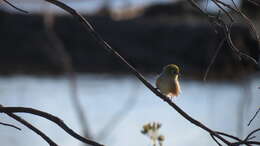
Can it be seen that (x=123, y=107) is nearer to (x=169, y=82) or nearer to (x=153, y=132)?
(x=169, y=82)

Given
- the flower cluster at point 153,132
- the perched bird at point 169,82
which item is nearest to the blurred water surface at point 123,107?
the perched bird at point 169,82

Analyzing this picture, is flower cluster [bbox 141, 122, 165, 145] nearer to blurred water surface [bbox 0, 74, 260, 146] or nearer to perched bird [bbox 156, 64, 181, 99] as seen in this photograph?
perched bird [bbox 156, 64, 181, 99]

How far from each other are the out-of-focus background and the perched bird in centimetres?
550

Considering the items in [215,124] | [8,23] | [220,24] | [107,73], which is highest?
[8,23]

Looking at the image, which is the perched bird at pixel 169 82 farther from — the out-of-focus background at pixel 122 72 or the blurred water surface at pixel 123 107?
the out-of-focus background at pixel 122 72

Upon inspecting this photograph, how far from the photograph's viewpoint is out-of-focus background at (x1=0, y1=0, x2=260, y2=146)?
11.8m

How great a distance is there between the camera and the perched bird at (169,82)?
4.22 metres

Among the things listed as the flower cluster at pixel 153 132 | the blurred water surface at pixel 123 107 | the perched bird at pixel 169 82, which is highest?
the blurred water surface at pixel 123 107

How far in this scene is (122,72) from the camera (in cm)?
2039

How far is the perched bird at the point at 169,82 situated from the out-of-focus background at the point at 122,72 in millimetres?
5502

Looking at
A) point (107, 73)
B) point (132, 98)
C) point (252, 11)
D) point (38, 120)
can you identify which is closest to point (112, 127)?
point (38, 120)

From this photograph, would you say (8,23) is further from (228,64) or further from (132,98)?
(132,98)

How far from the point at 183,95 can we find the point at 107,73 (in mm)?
4984

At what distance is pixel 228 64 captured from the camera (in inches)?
793
